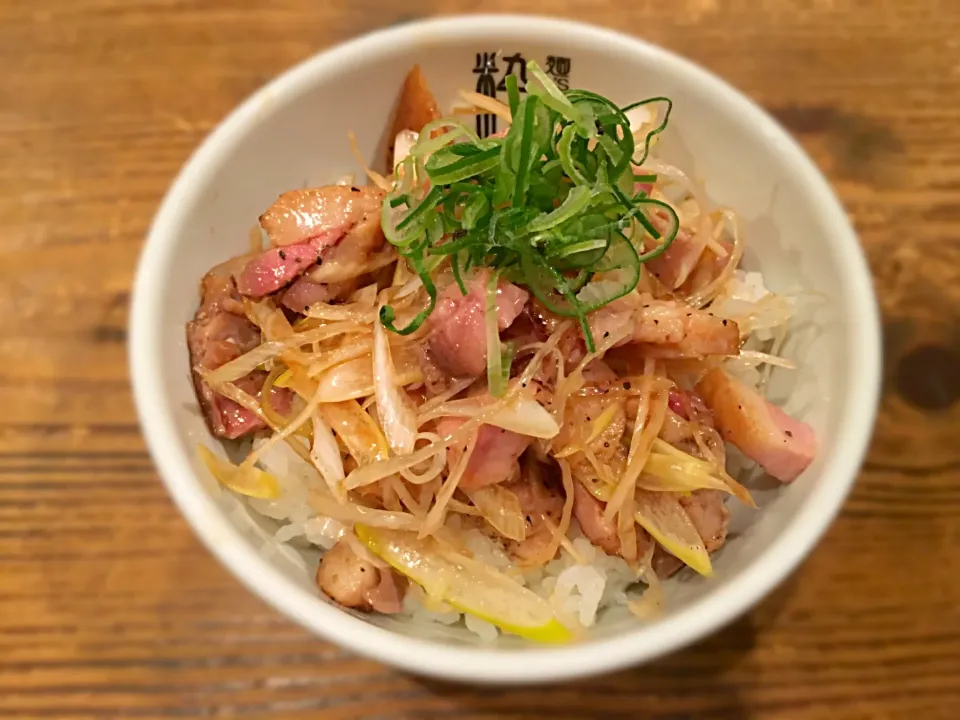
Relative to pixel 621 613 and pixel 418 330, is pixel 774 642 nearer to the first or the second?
pixel 621 613

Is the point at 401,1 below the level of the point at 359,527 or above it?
above

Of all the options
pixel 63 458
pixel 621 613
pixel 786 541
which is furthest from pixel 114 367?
pixel 786 541

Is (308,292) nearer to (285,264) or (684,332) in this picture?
(285,264)

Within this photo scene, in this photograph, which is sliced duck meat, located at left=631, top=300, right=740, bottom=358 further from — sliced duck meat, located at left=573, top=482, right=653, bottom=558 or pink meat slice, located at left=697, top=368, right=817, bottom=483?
sliced duck meat, located at left=573, top=482, right=653, bottom=558

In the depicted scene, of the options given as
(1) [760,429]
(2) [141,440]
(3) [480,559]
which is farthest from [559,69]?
(2) [141,440]

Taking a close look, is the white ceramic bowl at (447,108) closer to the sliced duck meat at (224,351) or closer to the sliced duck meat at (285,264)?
the sliced duck meat at (224,351)

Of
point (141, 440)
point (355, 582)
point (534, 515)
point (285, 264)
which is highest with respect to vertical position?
point (285, 264)

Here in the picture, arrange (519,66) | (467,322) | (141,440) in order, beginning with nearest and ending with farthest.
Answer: (467,322) → (519,66) → (141,440)
